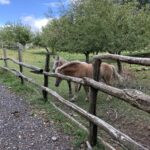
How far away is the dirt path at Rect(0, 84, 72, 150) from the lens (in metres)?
5.37

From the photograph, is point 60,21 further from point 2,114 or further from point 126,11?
point 2,114

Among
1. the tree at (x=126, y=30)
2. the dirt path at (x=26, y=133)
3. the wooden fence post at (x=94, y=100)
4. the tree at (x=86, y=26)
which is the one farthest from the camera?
the tree at (x=126, y=30)

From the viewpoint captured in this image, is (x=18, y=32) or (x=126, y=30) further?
(x=18, y=32)

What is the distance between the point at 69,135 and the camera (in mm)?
5766

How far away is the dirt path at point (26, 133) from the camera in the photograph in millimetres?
5367

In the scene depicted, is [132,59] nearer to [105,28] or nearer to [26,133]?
[26,133]

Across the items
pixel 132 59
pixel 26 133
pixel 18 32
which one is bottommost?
pixel 18 32

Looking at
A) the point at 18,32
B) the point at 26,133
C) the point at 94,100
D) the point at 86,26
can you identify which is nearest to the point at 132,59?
the point at 94,100

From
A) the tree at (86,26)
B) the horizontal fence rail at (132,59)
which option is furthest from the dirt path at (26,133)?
the tree at (86,26)

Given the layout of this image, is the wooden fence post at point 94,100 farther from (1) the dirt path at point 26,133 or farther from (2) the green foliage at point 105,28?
(2) the green foliage at point 105,28

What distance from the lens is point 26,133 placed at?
6.00 m

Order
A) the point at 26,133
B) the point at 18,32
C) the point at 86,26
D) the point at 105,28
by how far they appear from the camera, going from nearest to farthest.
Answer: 1. the point at 26,133
2. the point at 105,28
3. the point at 86,26
4. the point at 18,32

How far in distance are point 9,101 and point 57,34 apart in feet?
30.3

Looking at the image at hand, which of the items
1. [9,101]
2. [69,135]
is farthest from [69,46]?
[69,135]
